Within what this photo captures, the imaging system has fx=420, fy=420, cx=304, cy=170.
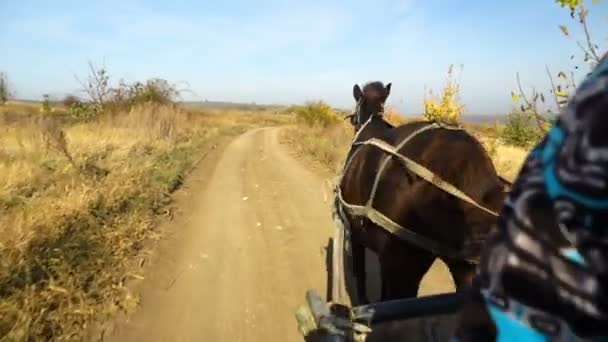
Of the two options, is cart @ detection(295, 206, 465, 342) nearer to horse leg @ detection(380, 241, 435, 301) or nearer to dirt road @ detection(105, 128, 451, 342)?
horse leg @ detection(380, 241, 435, 301)

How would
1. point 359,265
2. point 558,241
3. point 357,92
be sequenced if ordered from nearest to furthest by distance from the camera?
point 558,241
point 359,265
point 357,92

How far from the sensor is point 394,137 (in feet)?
9.37

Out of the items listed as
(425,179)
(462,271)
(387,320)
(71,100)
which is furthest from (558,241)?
(71,100)

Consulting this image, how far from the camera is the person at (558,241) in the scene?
62 centimetres

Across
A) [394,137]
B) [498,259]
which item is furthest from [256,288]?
[498,259]

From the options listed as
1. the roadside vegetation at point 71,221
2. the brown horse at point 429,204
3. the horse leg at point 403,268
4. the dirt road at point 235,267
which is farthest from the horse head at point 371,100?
the roadside vegetation at point 71,221

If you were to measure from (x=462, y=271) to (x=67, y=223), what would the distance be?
464 centimetres

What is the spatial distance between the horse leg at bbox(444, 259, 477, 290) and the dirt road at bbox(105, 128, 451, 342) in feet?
6.09

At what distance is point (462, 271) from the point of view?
253cm

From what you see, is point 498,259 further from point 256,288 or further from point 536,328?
point 256,288

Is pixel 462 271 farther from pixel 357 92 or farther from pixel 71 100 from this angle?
pixel 71 100

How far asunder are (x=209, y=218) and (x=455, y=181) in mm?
5418

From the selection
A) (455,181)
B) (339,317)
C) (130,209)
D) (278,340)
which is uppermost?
(455,181)

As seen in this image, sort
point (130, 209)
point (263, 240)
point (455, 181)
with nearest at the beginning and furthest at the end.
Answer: point (455, 181) < point (263, 240) < point (130, 209)
